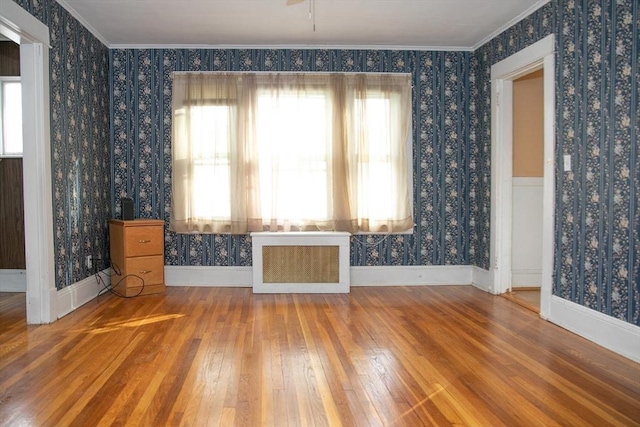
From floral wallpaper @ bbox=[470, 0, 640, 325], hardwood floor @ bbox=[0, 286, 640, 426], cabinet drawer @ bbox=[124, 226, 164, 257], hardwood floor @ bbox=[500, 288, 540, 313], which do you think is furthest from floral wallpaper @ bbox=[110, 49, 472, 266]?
floral wallpaper @ bbox=[470, 0, 640, 325]

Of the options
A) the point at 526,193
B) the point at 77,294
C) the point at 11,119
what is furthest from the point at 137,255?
the point at 526,193

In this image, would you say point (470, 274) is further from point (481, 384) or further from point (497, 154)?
point (481, 384)

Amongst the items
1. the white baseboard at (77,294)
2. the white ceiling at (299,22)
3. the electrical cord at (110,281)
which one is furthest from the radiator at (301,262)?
the white ceiling at (299,22)

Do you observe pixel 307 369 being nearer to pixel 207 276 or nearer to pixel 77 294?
pixel 77 294

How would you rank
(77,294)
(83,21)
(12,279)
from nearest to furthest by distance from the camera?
(77,294)
(83,21)
(12,279)

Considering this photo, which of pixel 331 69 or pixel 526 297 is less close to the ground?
pixel 331 69

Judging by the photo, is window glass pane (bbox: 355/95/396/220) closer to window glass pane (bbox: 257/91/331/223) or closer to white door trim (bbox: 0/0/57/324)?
window glass pane (bbox: 257/91/331/223)

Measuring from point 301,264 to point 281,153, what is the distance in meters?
1.21

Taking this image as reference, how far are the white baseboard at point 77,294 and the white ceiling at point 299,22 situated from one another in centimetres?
238

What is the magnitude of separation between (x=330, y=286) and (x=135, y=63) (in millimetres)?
3173

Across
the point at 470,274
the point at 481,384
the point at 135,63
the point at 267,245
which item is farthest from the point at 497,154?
the point at 135,63

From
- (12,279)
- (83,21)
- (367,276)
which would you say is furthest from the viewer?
(367,276)

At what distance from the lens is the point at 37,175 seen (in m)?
3.84

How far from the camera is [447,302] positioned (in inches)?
185
